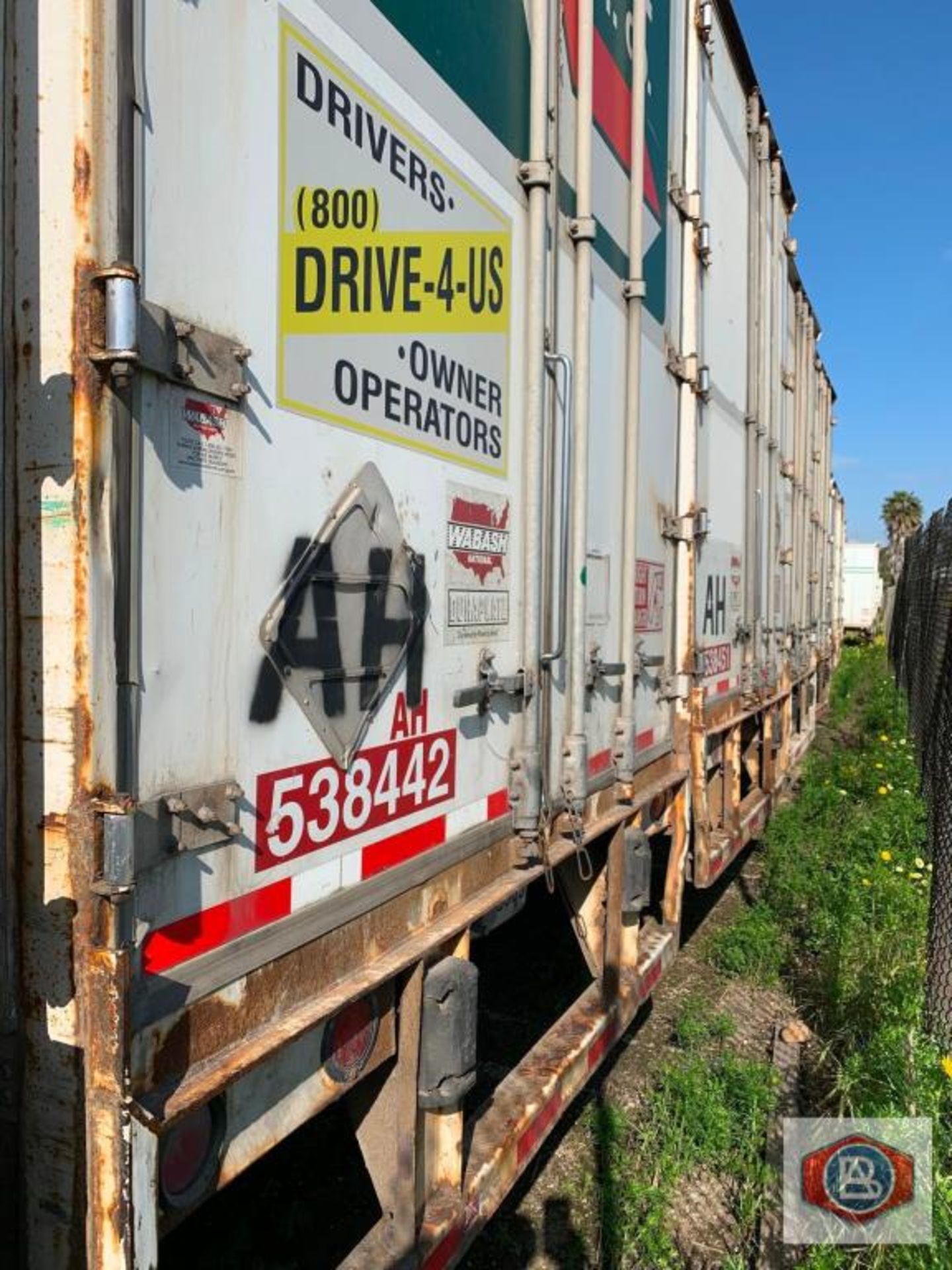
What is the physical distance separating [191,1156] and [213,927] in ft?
1.08

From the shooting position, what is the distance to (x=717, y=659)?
Answer: 4.64 m

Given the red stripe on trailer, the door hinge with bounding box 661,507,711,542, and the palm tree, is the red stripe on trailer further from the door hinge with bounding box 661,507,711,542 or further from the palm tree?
the palm tree

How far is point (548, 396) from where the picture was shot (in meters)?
2.52

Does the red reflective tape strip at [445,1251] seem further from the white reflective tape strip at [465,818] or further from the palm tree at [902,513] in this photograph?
the palm tree at [902,513]

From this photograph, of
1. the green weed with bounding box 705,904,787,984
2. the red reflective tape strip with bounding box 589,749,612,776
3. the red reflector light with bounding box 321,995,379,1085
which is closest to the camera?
the red reflector light with bounding box 321,995,379,1085

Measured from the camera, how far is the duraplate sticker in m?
1.61

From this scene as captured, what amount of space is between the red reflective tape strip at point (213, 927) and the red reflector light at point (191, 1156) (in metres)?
0.22

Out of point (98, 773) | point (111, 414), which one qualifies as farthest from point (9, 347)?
point (98, 773)

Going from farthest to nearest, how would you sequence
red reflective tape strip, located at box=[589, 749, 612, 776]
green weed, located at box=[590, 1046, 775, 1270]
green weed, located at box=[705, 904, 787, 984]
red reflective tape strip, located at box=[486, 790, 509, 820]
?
green weed, located at box=[705, 904, 787, 984]
red reflective tape strip, located at box=[589, 749, 612, 776]
green weed, located at box=[590, 1046, 775, 1270]
red reflective tape strip, located at box=[486, 790, 509, 820]

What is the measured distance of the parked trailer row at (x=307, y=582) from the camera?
1.25m

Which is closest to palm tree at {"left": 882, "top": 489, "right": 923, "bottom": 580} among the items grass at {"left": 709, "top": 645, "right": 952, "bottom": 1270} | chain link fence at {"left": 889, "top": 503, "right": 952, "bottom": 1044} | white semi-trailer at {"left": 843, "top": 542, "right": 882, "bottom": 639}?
white semi-trailer at {"left": 843, "top": 542, "right": 882, "bottom": 639}

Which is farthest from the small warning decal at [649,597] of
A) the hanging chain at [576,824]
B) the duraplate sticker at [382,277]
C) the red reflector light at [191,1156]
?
the red reflector light at [191,1156]

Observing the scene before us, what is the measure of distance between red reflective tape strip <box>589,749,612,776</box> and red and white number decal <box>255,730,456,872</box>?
881mm

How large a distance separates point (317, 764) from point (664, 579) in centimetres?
236
